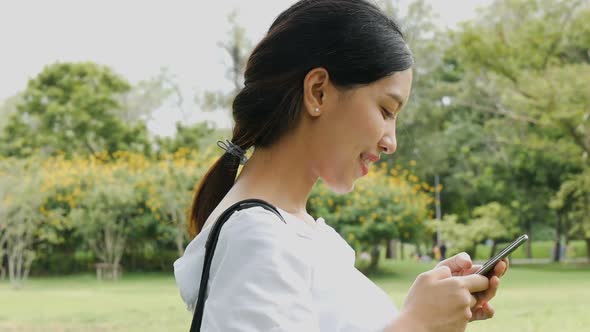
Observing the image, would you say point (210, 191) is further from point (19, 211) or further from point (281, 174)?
point (19, 211)

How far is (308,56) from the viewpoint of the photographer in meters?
0.68

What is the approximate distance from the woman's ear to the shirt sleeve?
0.41 ft

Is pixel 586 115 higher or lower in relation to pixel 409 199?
higher

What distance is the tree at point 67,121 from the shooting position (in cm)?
1368

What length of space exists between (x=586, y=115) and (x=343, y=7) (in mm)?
10599

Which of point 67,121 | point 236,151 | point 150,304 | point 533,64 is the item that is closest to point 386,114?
point 236,151

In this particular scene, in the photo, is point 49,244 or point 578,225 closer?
point 49,244

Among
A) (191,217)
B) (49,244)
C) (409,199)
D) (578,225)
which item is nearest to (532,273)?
(409,199)

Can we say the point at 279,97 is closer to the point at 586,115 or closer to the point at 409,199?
the point at 409,199

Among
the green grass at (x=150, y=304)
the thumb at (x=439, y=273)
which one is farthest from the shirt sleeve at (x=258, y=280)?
the green grass at (x=150, y=304)

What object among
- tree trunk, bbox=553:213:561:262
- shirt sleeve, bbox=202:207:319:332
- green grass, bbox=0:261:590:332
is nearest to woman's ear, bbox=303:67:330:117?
shirt sleeve, bbox=202:207:319:332

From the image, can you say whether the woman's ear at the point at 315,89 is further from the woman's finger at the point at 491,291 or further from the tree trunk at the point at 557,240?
the tree trunk at the point at 557,240

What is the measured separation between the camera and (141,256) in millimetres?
9273

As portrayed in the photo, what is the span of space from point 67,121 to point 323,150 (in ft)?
45.4
